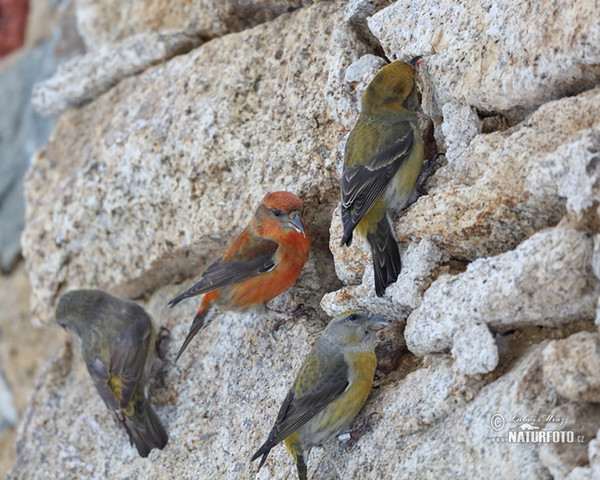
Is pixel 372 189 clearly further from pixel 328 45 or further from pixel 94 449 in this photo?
pixel 94 449

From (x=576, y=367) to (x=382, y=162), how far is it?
1689 mm

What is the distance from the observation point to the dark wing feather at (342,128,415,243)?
3992mm

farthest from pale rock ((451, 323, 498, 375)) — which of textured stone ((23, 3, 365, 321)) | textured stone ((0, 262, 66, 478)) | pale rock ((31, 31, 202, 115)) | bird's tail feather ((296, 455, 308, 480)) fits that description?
textured stone ((0, 262, 66, 478))

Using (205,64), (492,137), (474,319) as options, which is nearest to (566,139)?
(492,137)

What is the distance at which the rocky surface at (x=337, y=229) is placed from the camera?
3020 mm

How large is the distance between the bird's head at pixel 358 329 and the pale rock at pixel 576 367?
1160 mm

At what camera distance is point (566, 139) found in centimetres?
307

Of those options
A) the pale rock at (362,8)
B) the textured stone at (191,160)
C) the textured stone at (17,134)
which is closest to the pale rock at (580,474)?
the textured stone at (191,160)

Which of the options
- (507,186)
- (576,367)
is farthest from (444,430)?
(507,186)

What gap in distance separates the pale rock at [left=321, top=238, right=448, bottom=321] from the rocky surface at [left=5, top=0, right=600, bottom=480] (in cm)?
1

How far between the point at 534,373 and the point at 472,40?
1682 millimetres

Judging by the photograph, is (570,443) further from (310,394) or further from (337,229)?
(337,229)

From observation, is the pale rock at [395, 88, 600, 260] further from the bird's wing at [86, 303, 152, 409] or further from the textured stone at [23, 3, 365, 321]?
the bird's wing at [86, 303, 152, 409]

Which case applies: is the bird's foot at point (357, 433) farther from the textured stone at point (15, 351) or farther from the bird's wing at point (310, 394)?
the textured stone at point (15, 351)
